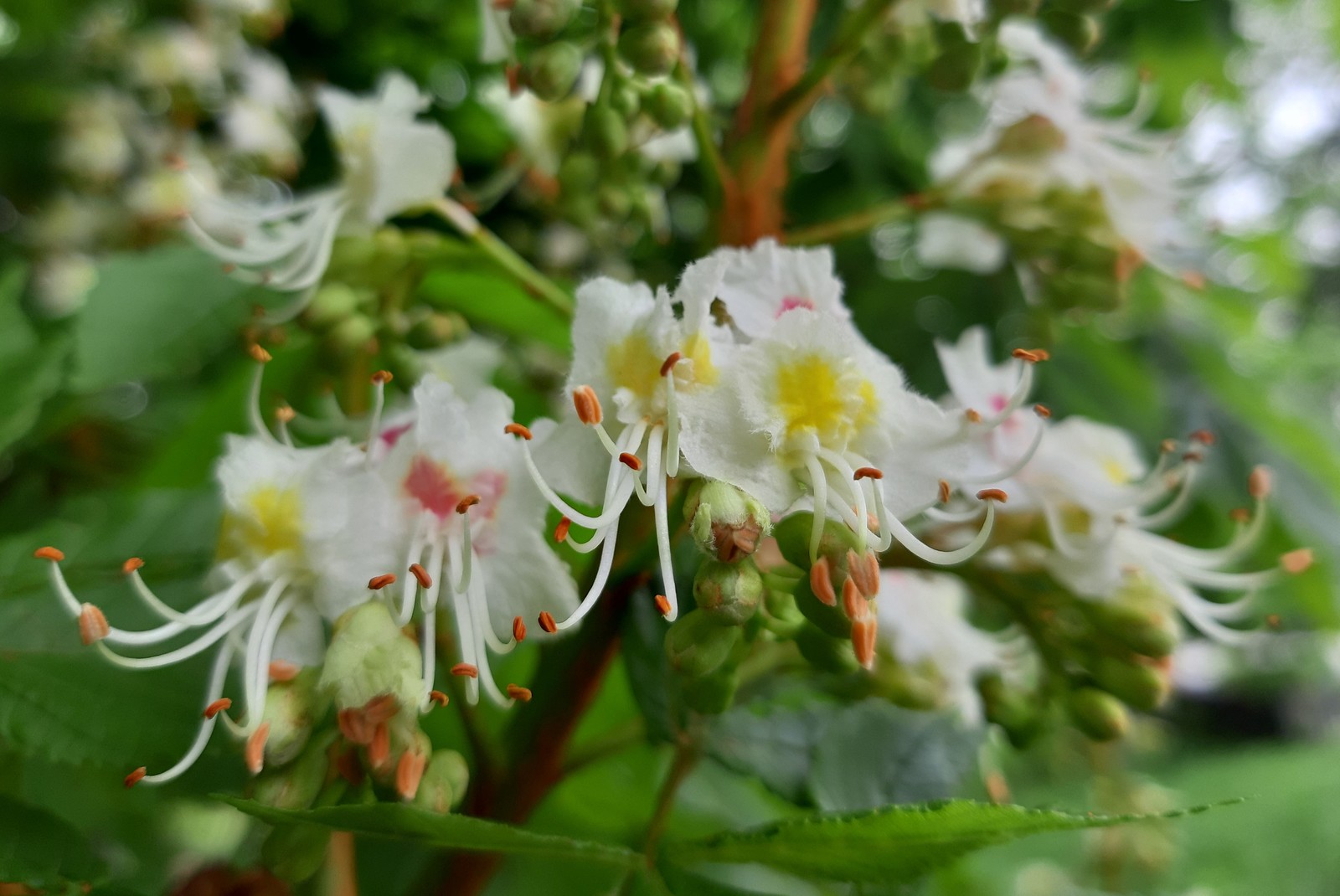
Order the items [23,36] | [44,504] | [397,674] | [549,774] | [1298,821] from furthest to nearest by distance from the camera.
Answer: [1298,821] → [23,36] → [44,504] → [549,774] → [397,674]

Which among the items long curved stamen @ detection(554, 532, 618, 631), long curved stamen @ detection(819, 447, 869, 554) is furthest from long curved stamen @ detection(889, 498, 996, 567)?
long curved stamen @ detection(554, 532, 618, 631)

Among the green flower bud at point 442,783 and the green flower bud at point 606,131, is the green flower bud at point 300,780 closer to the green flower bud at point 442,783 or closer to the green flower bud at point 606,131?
the green flower bud at point 442,783

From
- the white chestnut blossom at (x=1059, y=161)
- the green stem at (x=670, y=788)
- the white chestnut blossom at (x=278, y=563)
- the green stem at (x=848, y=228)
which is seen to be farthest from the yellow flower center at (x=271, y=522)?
the white chestnut blossom at (x=1059, y=161)

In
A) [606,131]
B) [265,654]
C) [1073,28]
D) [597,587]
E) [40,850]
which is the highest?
[1073,28]

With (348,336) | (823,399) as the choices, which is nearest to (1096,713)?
(823,399)

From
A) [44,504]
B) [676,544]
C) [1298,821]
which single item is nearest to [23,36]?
[44,504]

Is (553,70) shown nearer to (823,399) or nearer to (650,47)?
(650,47)

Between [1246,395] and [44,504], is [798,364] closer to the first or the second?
[44,504]
